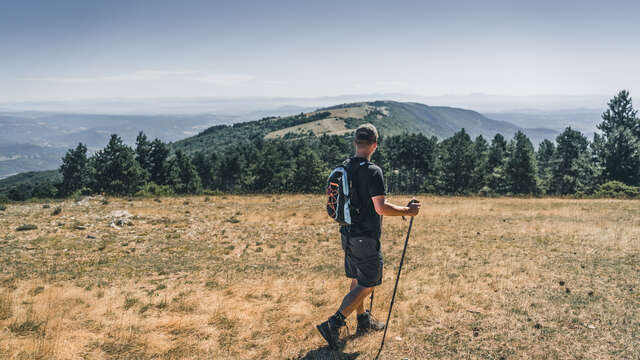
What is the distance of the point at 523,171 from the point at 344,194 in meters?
71.0

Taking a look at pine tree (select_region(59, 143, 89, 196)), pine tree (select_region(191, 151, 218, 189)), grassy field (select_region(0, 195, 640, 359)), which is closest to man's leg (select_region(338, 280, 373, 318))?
grassy field (select_region(0, 195, 640, 359))

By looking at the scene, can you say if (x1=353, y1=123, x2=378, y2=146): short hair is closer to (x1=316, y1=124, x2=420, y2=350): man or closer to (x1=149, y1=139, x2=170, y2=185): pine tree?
(x1=316, y1=124, x2=420, y2=350): man

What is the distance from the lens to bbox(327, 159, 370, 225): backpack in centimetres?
492

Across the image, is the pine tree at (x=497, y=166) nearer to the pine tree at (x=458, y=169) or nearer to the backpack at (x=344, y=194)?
the pine tree at (x=458, y=169)

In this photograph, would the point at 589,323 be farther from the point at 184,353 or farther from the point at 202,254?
the point at 202,254

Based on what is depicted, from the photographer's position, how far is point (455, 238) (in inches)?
556

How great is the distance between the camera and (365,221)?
4.92 meters

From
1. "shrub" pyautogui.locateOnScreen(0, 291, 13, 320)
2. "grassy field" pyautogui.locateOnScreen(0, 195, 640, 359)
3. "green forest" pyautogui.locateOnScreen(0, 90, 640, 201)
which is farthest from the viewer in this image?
"green forest" pyautogui.locateOnScreen(0, 90, 640, 201)

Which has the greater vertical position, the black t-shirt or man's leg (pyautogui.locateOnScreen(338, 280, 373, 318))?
the black t-shirt

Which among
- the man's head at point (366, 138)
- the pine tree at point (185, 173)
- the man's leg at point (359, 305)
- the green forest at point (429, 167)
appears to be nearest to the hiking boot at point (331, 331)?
the man's leg at point (359, 305)

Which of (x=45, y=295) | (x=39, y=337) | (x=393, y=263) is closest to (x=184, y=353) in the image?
(x=39, y=337)

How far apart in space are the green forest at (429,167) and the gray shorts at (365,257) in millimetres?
47353

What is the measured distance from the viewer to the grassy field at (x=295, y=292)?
5.55 m

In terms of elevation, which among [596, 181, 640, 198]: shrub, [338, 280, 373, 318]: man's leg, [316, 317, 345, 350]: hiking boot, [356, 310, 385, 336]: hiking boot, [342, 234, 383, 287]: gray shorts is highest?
[342, 234, 383, 287]: gray shorts
